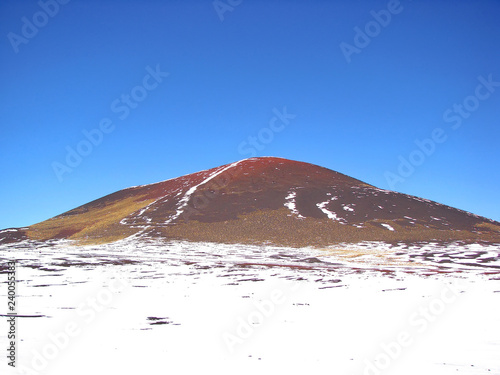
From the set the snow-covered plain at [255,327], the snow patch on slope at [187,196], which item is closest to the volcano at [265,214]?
the snow patch on slope at [187,196]

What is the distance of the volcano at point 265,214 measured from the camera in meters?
83.1

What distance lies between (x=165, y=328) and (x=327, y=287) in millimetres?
13204

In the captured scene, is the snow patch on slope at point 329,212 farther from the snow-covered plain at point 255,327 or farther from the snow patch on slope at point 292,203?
the snow-covered plain at point 255,327

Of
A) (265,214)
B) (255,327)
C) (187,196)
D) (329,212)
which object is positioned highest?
(187,196)

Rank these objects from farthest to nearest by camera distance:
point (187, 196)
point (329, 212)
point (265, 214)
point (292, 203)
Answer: point (187, 196) → point (292, 203) → point (329, 212) → point (265, 214)

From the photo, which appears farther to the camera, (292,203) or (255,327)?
(292,203)

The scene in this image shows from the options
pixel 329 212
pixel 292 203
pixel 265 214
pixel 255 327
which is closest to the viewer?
pixel 255 327

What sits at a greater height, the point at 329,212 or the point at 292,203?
the point at 292,203

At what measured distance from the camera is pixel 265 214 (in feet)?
317

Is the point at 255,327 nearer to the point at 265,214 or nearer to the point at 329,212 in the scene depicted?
the point at 265,214

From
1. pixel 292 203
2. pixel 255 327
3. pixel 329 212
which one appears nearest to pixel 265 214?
pixel 292 203

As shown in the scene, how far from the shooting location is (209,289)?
914 inches

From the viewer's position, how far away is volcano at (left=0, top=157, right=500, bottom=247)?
273 ft

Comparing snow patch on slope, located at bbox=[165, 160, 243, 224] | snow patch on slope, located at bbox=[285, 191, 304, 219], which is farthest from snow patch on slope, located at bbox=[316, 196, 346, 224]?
snow patch on slope, located at bbox=[165, 160, 243, 224]
